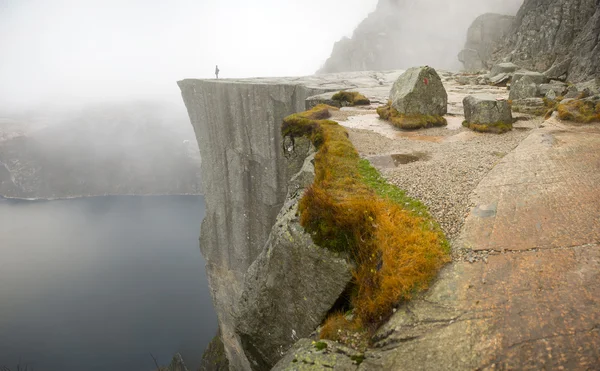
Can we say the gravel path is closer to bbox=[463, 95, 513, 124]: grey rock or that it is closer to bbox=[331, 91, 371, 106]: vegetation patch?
bbox=[463, 95, 513, 124]: grey rock

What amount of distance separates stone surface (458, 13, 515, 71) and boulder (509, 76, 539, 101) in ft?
86.4

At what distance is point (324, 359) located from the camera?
4.83 m

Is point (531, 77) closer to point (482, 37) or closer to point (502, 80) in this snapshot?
point (502, 80)

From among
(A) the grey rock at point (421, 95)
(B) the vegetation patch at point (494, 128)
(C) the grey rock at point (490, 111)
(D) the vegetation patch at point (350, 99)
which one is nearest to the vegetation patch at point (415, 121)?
(A) the grey rock at point (421, 95)

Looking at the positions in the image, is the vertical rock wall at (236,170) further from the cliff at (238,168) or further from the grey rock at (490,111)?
the grey rock at (490,111)

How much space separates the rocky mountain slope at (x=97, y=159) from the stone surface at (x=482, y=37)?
6804cm

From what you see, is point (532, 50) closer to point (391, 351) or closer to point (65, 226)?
point (391, 351)

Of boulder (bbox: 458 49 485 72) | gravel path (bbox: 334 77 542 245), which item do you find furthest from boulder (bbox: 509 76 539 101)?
boulder (bbox: 458 49 485 72)

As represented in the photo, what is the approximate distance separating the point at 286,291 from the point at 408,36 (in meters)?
93.7

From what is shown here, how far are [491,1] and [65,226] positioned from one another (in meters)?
96.5

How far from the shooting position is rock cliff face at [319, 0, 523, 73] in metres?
77.9

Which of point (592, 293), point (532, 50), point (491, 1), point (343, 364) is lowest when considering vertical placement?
point (343, 364)

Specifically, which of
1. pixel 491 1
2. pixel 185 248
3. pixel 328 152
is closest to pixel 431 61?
pixel 491 1

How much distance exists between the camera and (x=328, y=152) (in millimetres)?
10422
